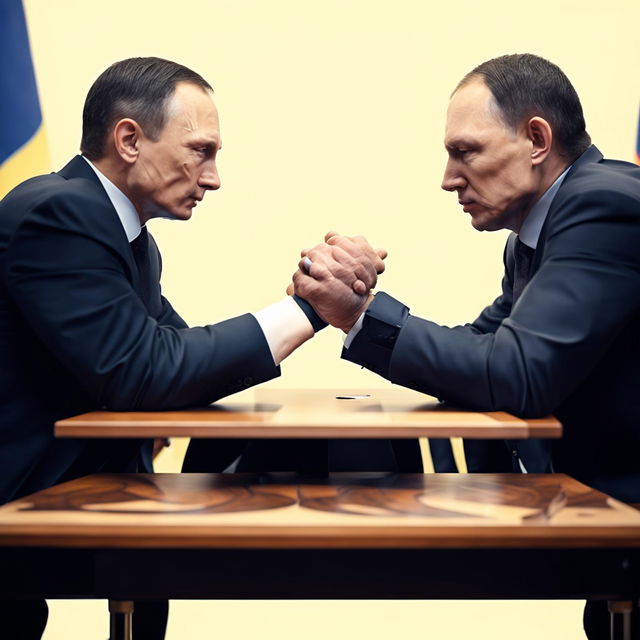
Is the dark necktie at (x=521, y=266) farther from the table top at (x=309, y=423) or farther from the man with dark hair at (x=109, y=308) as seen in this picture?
the table top at (x=309, y=423)

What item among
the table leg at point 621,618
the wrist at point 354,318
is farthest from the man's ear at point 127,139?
the table leg at point 621,618

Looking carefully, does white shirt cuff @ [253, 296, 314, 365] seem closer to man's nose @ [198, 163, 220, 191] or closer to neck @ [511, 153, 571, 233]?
man's nose @ [198, 163, 220, 191]

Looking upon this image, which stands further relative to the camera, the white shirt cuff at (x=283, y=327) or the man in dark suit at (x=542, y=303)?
the white shirt cuff at (x=283, y=327)

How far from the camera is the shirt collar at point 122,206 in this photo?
2186mm

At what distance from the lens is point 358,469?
232 cm

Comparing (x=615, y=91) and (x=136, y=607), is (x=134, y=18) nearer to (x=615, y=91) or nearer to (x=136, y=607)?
(x=615, y=91)

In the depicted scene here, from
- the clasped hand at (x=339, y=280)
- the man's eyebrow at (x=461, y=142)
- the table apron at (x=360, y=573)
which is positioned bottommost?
the table apron at (x=360, y=573)

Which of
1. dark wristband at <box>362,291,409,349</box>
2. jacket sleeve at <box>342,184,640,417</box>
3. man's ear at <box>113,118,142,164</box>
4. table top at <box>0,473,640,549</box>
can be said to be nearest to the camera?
table top at <box>0,473,640,549</box>

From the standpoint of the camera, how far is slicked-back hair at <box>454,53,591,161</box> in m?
2.21

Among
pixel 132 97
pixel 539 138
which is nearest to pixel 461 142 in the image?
pixel 539 138

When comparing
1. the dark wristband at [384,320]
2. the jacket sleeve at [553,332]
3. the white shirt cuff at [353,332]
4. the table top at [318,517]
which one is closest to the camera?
the table top at [318,517]

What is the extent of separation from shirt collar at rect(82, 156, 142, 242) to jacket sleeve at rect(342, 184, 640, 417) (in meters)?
0.74

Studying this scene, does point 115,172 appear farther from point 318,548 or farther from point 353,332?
point 318,548

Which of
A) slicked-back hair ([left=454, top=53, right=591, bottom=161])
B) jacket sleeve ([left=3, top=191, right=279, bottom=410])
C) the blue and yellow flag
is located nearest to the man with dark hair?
jacket sleeve ([left=3, top=191, right=279, bottom=410])
